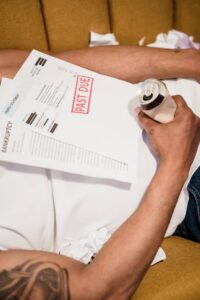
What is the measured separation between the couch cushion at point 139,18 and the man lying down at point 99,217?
0.38m

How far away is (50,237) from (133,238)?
0.65 feet

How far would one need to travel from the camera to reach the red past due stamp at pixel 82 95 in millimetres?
842

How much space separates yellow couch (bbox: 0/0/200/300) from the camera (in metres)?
1.00

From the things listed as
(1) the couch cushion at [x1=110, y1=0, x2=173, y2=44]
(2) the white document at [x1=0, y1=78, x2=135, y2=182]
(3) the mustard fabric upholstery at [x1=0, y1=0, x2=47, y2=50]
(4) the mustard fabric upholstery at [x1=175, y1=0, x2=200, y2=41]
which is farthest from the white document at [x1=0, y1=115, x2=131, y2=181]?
(4) the mustard fabric upholstery at [x1=175, y1=0, x2=200, y2=41]

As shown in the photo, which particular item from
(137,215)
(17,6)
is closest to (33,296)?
(137,215)

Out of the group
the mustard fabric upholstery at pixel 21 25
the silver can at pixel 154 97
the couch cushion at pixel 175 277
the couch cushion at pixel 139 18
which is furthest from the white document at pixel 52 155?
the couch cushion at pixel 139 18

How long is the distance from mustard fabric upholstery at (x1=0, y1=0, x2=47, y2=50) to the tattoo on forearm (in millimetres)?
652

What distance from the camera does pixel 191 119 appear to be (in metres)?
0.83

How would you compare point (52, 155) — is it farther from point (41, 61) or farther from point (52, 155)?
point (41, 61)

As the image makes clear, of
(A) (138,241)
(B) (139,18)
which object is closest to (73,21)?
(B) (139,18)

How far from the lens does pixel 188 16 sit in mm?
1201

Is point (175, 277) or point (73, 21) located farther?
point (73, 21)

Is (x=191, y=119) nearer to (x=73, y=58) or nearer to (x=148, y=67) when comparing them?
(x=148, y=67)

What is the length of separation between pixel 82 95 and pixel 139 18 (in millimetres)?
442
